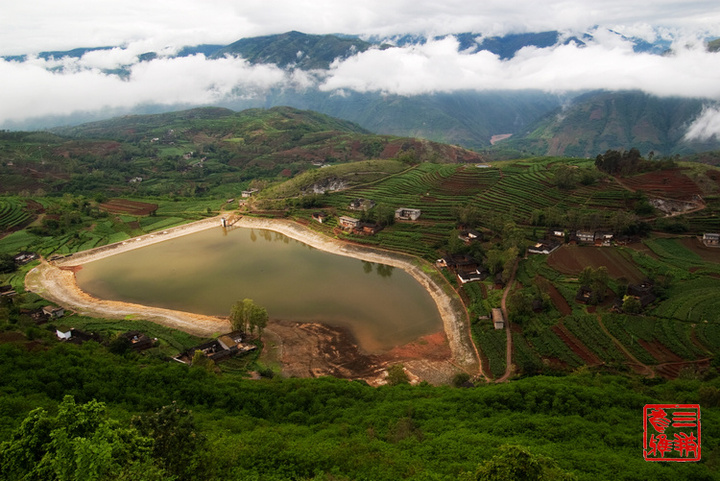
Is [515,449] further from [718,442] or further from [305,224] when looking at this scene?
[305,224]

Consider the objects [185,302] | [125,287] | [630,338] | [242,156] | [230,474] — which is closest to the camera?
[230,474]

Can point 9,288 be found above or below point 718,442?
below

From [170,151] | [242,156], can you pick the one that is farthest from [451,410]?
[170,151]

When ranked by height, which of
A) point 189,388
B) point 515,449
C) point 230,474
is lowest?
point 189,388

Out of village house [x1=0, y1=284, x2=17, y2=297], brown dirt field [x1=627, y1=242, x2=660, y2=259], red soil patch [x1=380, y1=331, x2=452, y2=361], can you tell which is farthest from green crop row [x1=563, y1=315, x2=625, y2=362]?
village house [x1=0, y1=284, x2=17, y2=297]

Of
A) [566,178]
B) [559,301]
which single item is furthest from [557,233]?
[559,301]

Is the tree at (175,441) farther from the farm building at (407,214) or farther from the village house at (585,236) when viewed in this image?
the farm building at (407,214)
